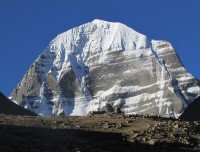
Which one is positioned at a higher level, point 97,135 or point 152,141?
point 97,135

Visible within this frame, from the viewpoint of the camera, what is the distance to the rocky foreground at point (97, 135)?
26422 millimetres

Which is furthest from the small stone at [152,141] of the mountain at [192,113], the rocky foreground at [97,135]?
the mountain at [192,113]

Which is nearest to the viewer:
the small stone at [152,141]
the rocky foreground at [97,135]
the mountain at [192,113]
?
the rocky foreground at [97,135]

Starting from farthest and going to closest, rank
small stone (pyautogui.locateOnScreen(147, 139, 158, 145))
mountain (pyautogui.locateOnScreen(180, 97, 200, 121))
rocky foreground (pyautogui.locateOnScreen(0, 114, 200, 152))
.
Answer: mountain (pyautogui.locateOnScreen(180, 97, 200, 121)), small stone (pyautogui.locateOnScreen(147, 139, 158, 145)), rocky foreground (pyautogui.locateOnScreen(0, 114, 200, 152))

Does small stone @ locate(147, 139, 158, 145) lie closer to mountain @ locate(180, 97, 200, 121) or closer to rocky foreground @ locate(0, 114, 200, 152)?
rocky foreground @ locate(0, 114, 200, 152)

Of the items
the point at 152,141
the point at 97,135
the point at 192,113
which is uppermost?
the point at 192,113

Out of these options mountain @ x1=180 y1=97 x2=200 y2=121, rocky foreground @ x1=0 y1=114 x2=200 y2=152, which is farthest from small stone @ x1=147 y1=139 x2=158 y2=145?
mountain @ x1=180 y1=97 x2=200 y2=121

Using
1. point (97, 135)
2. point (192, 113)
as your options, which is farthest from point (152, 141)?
point (192, 113)

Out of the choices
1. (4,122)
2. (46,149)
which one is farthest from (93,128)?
Answer: (46,149)

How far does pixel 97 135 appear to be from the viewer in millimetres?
29812

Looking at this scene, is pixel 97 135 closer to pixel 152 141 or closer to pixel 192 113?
pixel 152 141

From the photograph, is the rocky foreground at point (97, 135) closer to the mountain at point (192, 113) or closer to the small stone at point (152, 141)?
the small stone at point (152, 141)

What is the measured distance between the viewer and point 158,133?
30141 mm

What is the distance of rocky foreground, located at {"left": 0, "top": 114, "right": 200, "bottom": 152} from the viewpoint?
86.7 ft
